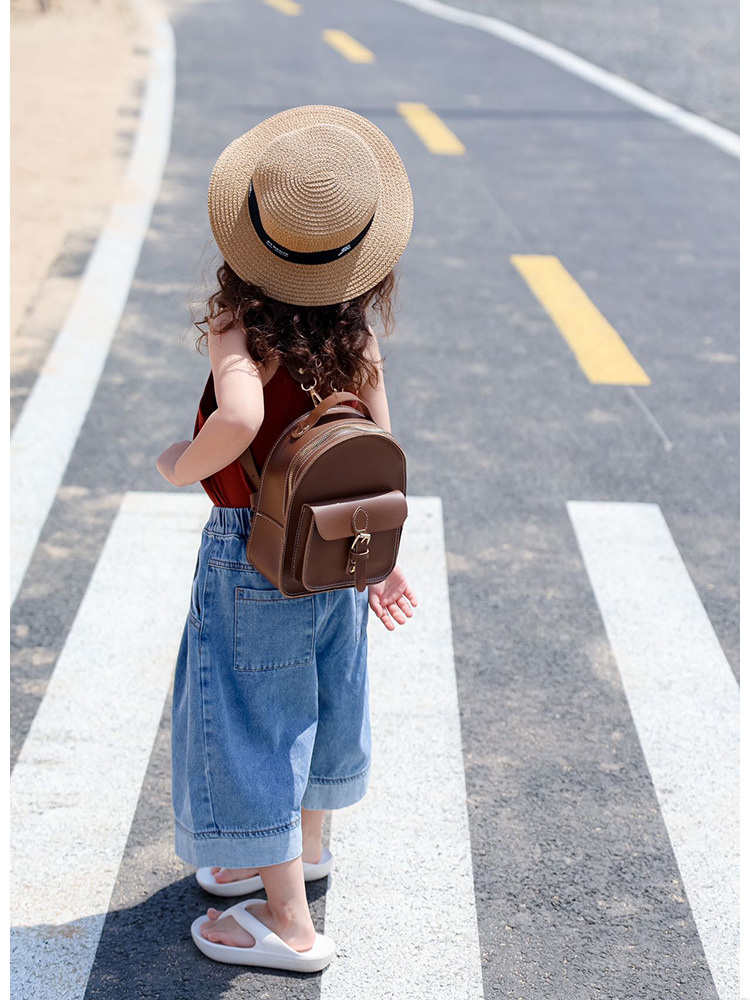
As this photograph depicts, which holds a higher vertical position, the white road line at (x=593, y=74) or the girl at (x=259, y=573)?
the girl at (x=259, y=573)

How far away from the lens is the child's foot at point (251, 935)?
2.87 meters

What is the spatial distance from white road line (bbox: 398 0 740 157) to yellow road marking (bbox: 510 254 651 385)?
456 centimetres

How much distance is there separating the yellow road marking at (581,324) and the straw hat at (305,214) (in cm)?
424

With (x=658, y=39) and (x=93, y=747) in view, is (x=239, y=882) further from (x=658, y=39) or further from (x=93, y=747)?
(x=658, y=39)

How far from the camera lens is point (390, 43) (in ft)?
56.5

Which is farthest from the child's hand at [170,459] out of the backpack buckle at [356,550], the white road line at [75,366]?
the white road line at [75,366]

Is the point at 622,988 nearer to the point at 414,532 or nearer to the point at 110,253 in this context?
the point at 414,532

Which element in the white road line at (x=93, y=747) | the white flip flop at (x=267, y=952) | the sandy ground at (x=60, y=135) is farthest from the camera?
the sandy ground at (x=60, y=135)

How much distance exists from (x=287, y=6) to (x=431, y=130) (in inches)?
394

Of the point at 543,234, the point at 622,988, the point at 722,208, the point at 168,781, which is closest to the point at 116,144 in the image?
the point at 543,234

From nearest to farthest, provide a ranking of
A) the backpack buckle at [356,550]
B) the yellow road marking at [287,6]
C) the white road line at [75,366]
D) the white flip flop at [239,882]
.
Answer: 1. the backpack buckle at [356,550]
2. the white flip flop at [239,882]
3. the white road line at [75,366]
4. the yellow road marking at [287,6]

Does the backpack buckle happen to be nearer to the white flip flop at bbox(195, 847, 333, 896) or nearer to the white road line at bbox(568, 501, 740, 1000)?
the white flip flop at bbox(195, 847, 333, 896)

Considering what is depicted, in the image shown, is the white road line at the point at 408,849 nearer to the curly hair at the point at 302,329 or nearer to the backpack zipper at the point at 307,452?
the backpack zipper at the point at 307,452

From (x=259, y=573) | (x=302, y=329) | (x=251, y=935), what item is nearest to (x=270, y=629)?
(x=259, y=573)
